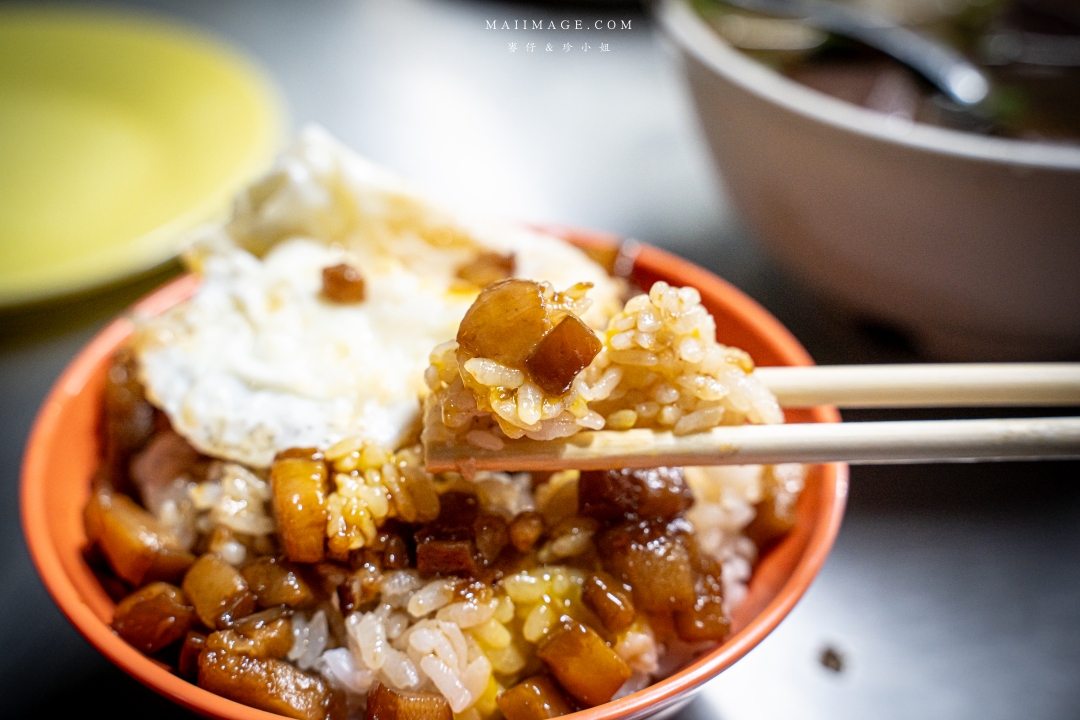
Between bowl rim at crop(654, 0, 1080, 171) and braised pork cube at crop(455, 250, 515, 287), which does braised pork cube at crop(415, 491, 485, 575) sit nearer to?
braised pork cube at crop(455, 250, 515, 287)

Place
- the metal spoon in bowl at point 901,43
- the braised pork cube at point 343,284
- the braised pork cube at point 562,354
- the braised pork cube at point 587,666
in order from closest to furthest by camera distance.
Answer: the braised pork cube at point 562,354, the braised pork cube at point 587,666, the braised pork cube at point 343,284, the metal spoon in bowl at point 901,43

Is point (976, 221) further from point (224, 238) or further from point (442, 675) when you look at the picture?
point (224, 238)

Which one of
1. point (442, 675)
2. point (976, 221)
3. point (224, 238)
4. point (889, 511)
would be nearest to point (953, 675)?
point (889, 511)

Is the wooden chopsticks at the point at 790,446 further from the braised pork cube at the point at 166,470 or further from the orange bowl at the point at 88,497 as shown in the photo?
the braised pork cube at the point at 166,470

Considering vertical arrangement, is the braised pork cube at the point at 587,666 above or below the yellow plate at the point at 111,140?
above

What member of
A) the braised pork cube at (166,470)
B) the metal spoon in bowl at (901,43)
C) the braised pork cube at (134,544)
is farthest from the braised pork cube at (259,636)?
the metal spoon in bowl at (901,43)

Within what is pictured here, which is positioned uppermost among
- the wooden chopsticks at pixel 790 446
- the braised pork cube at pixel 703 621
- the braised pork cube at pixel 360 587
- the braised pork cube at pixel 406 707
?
the wooden chopsticks at pixel 790 446

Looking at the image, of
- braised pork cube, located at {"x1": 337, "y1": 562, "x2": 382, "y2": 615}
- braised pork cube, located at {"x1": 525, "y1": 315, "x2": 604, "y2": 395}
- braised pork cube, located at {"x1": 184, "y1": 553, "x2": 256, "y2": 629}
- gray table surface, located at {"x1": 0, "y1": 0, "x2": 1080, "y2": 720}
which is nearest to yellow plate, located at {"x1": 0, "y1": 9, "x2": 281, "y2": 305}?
gray table surface, located at {"x1": 0, "y1": 0, "x2": 1080, "y2": 720}
